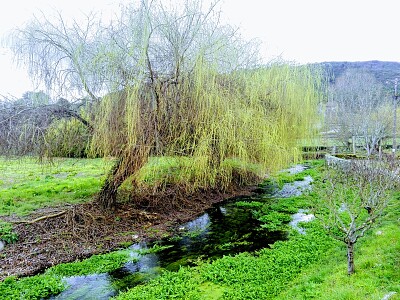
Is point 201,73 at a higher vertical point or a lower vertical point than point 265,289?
higher

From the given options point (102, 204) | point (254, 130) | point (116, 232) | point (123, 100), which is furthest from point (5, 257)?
point (254, 130)

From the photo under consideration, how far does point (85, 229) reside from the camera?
859 cm

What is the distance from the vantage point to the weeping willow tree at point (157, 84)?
8805mm

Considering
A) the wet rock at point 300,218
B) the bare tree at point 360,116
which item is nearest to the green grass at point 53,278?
the wet rock at point 300,218

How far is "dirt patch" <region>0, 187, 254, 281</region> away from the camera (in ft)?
23.4

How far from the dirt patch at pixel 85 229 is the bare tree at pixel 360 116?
15.9 m

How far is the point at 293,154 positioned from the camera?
1172 centimetres

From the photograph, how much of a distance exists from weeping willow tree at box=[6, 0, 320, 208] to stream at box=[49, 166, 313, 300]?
1.83 meters

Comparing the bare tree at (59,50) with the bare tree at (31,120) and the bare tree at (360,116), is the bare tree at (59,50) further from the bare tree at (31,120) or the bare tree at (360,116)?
the bare tree at (360,116)

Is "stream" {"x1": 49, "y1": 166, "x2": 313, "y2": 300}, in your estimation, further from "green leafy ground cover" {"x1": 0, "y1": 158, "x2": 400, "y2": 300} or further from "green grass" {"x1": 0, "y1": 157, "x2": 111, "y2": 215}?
"green grass" {"x1": 0, "y1": 157, "x2": 111, "y2": 215}

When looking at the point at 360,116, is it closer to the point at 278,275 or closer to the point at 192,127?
the point at 192,127

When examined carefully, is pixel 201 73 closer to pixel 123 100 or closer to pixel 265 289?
pixel 123 100

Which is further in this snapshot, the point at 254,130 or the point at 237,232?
the point at 254,130

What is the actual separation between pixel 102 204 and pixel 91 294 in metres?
4.71
